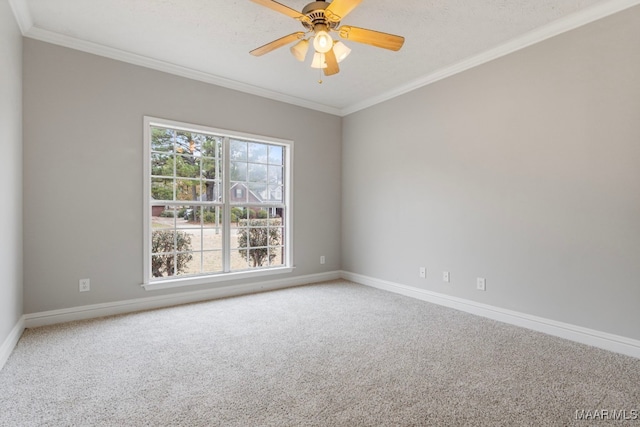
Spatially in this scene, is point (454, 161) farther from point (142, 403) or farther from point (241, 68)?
point (142, 403)

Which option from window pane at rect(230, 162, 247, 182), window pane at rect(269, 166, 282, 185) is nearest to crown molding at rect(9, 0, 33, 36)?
window pane at rect(230, 162, 247, 182)

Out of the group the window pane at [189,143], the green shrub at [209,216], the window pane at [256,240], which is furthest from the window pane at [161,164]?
the window pane at [256,240]

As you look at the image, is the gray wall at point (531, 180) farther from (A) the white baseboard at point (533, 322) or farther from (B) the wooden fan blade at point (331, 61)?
(B) the wooden fan blade at point (331, 61)

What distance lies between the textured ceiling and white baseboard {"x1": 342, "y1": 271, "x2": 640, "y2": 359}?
2539mm

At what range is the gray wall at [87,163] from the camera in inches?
114

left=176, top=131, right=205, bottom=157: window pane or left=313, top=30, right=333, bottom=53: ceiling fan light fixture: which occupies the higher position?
left=313, top=30, right=333, bottom=53: ceiling fan light fixture

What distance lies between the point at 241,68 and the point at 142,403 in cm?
328

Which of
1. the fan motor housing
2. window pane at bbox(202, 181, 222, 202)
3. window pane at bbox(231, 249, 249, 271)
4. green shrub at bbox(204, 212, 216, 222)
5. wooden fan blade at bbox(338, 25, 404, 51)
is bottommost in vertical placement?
window pane at bbox(231, 249, 249, 271)

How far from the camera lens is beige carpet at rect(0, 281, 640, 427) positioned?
168 cm

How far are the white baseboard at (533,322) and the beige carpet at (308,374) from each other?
3.9 inches

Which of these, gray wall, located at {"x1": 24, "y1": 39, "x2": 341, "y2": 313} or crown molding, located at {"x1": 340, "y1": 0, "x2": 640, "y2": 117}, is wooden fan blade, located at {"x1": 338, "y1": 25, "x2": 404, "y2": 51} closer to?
crown molding, located at {"x1": 340, "y1": 0, "x2": 640, "y2": 117}

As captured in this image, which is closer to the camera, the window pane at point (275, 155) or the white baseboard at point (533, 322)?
the white baseboard at point (533, 322)

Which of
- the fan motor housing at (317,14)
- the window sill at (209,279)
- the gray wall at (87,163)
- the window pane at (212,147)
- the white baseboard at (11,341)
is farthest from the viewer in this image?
the window pane at (212,147)

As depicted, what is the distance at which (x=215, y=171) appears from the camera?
4.01 metres
